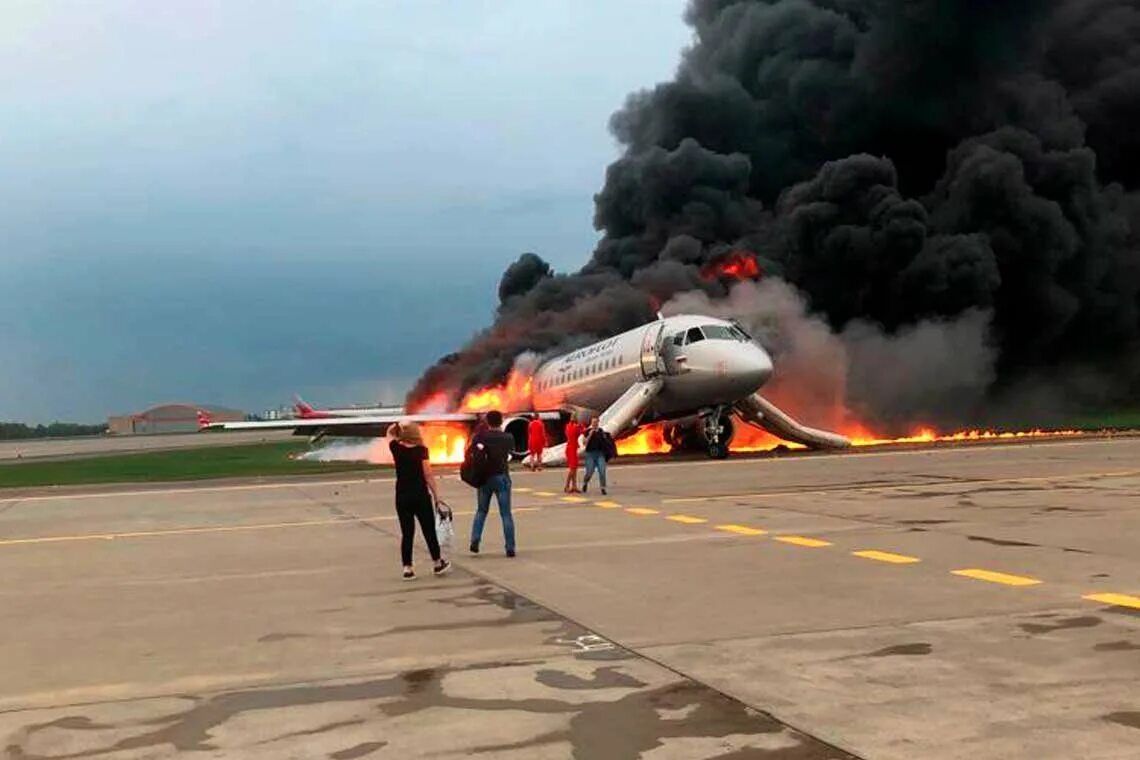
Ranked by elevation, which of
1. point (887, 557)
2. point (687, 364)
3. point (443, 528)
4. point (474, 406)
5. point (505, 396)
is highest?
point (687, 364)

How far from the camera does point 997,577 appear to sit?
8680mm

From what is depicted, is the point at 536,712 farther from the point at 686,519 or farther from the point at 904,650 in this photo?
the point at 686,519

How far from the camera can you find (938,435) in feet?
139

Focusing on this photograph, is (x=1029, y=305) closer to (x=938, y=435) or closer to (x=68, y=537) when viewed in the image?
(x=938, y=435)

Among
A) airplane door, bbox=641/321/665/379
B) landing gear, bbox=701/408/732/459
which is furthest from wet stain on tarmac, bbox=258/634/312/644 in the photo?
landing gear, bbox=701/408/732/459

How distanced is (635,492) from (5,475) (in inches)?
940

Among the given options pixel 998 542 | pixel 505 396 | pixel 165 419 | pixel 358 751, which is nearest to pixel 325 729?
pixel 358 751

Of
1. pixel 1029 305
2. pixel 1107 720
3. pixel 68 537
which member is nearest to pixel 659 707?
pixel 1107 720

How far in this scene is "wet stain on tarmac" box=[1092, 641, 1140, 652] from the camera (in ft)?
20.2

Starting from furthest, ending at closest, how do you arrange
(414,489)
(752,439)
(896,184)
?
A: (896,184) < (752,439) < (414,489)

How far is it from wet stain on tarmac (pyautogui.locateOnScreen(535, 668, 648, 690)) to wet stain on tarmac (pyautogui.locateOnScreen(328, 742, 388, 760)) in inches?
47.0

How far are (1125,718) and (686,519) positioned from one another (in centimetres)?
912

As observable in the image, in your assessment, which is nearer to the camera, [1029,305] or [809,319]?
[809,319]

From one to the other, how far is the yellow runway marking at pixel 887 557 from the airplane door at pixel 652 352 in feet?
61.5
